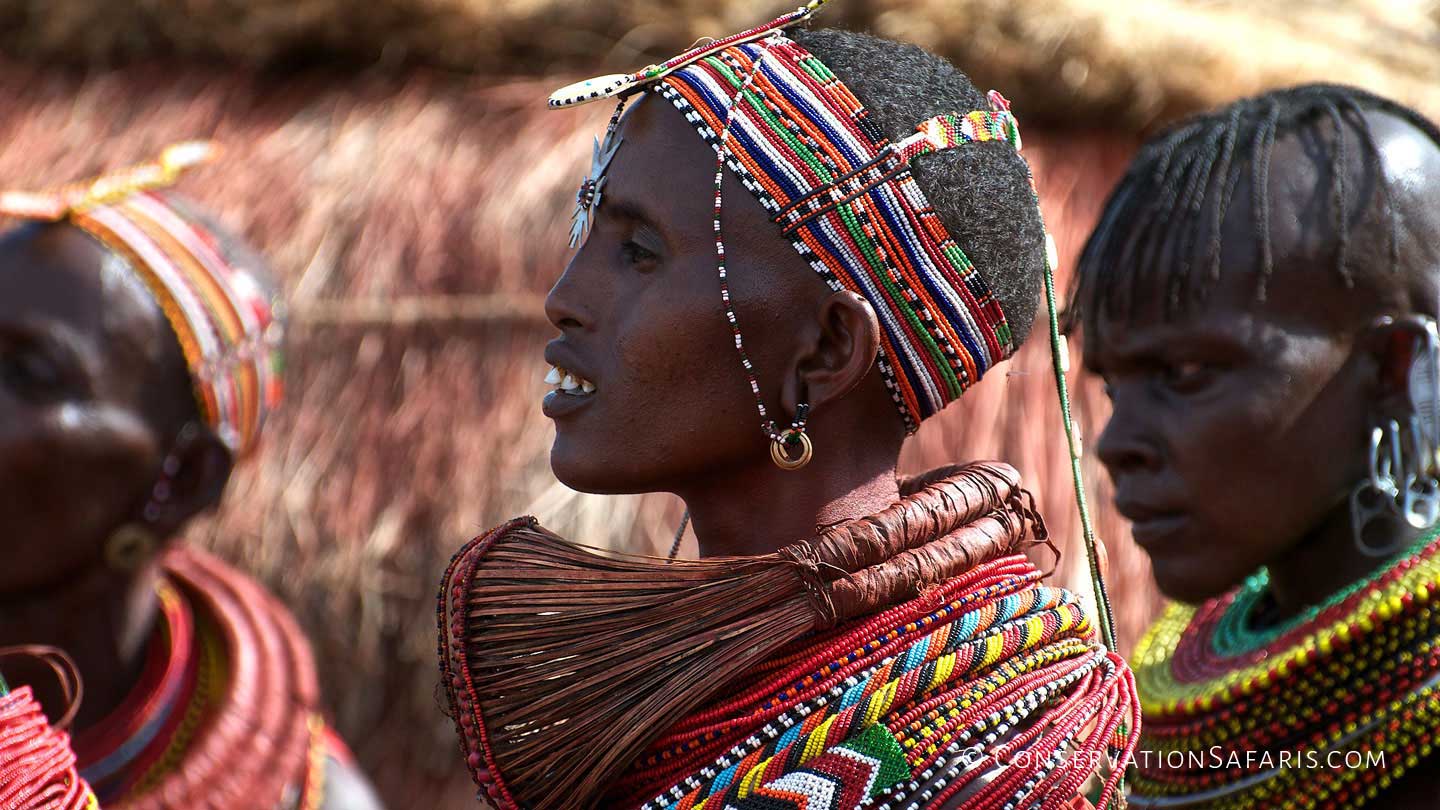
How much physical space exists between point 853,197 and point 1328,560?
1343 millimetres

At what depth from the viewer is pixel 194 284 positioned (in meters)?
4.21

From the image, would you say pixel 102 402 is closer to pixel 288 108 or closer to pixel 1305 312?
pixel 288 108

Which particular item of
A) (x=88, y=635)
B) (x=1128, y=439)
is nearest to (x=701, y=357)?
(x=1128, y=439)

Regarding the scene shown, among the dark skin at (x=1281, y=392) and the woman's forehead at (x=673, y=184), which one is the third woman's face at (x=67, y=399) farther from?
the dark skin at (x=1281, y=392)

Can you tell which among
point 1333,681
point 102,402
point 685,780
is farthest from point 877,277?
point 102,402

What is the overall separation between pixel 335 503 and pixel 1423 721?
3.64 m

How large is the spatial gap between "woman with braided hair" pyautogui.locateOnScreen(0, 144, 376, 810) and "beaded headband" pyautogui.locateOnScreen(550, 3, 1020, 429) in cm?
201

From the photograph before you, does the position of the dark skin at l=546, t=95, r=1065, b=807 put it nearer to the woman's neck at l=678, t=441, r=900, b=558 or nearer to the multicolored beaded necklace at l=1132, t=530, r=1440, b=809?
the woman's neck at l=678, t=441, r=900, b=558

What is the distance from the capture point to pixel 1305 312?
3041 mm

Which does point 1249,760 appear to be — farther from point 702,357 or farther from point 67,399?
point 67,399

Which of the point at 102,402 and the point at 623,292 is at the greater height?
the point at 102,402

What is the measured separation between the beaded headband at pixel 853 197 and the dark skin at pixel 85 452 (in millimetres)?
2006

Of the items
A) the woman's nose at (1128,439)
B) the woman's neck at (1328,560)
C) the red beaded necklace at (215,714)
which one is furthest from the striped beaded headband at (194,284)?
the woman's neck at (1328,560)

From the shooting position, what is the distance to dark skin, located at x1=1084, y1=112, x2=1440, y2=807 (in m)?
3.03
